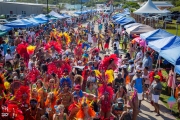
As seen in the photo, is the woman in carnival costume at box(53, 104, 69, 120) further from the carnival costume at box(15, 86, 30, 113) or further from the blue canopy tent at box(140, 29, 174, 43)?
the blue canopy tent at box(140, 29, 174, 43)

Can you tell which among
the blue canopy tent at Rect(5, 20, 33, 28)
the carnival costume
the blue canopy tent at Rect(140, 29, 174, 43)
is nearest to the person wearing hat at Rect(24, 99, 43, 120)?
the carnival costume

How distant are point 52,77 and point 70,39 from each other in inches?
429

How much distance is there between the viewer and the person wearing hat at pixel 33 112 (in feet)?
19.5

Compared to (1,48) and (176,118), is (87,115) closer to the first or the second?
(176,118)

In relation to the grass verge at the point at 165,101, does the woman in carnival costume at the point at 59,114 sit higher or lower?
higher

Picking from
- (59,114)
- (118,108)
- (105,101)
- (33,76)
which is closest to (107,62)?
(33,76)

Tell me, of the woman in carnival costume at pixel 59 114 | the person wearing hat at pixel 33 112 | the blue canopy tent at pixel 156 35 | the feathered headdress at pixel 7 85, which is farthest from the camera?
the blue canopy tent at pixel 156 35

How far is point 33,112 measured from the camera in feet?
19.9

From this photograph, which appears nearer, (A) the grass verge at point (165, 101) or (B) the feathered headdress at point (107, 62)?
(A) the grass verge at point (165, 101)

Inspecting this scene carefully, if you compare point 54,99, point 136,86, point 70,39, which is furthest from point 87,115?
point 70,39

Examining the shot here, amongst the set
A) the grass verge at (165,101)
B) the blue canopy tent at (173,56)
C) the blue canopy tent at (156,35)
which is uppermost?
the blue canopy tent at (156,35)

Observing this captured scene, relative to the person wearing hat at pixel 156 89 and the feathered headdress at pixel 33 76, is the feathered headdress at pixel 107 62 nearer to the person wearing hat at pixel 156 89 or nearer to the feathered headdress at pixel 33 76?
the person wearing hat at pixel 156 89

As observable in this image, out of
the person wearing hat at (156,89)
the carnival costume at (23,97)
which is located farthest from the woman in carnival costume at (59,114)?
the person wearing hat at (156,89)

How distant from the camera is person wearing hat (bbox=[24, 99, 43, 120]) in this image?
5941mm
